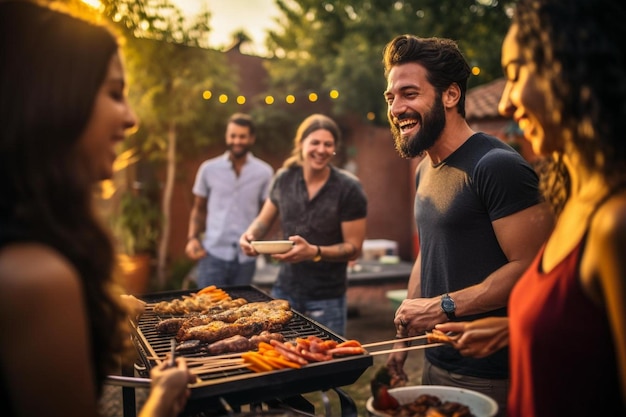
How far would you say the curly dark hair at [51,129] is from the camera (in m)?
1.38

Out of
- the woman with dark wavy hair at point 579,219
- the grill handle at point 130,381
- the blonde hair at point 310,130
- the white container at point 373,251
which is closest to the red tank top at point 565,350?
the woman with dark wavy hair at point 579,219

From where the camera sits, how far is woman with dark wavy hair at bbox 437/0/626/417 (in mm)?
1364

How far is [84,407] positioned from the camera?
1.38 meters

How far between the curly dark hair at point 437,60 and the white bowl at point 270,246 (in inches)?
58.0

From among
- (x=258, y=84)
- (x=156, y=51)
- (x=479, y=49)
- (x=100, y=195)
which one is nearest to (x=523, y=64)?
(x=100, y=195)

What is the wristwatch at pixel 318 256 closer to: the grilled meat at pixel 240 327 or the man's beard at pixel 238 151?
the grilled meat at pixel 240 327

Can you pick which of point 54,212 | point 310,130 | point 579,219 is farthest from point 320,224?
point 54,212

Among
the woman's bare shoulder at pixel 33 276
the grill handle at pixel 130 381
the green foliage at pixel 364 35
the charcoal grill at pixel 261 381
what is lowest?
the charcoal grill at pixel 261 381

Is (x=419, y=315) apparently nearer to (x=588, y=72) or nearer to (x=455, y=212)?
(x=455, y=212)

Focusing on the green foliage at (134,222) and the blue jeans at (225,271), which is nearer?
the blue jeans at (225,271)

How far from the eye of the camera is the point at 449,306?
273 cm

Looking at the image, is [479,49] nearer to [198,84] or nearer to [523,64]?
[198,84]

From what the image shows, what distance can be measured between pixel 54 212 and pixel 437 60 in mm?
2349

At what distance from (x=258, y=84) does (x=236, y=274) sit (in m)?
9.65
